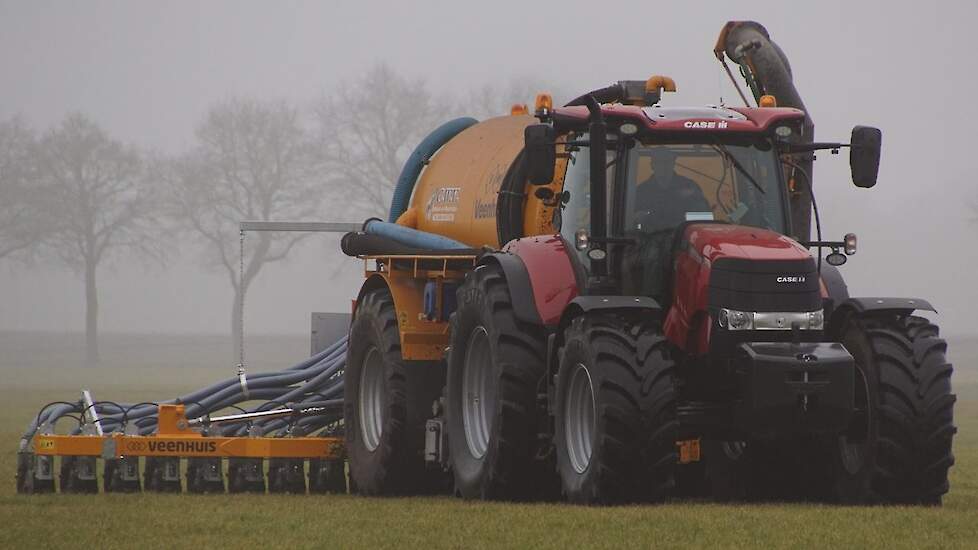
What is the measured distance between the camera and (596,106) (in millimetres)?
12820

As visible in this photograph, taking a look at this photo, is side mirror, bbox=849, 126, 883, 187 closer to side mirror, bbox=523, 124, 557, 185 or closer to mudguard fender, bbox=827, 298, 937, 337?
mudguard fender, bbox=827, 298, 937, 337

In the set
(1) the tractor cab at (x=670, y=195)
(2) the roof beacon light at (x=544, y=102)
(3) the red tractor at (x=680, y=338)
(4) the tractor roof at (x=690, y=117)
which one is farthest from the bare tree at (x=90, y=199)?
(1) the tractor cab at (x=670, y=195)

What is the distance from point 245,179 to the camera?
79.2 metres

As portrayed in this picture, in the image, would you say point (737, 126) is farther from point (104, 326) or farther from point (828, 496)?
point (104, 326)

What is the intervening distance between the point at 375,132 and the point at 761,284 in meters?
60.5

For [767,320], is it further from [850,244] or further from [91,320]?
[91,320]

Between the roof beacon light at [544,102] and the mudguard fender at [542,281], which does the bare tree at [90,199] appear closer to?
the roof beacon light at [544,102]

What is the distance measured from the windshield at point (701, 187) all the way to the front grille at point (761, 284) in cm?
85

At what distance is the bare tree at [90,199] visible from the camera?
7950cm

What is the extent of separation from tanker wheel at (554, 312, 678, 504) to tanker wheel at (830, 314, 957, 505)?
1366mm

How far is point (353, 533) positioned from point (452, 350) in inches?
127

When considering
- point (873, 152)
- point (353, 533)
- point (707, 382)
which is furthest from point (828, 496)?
point (353, 533)

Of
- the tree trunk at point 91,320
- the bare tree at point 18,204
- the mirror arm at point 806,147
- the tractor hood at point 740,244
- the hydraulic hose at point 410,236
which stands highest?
the bare tree at point 18,204

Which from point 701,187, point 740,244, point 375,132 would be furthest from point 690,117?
point 375,132
